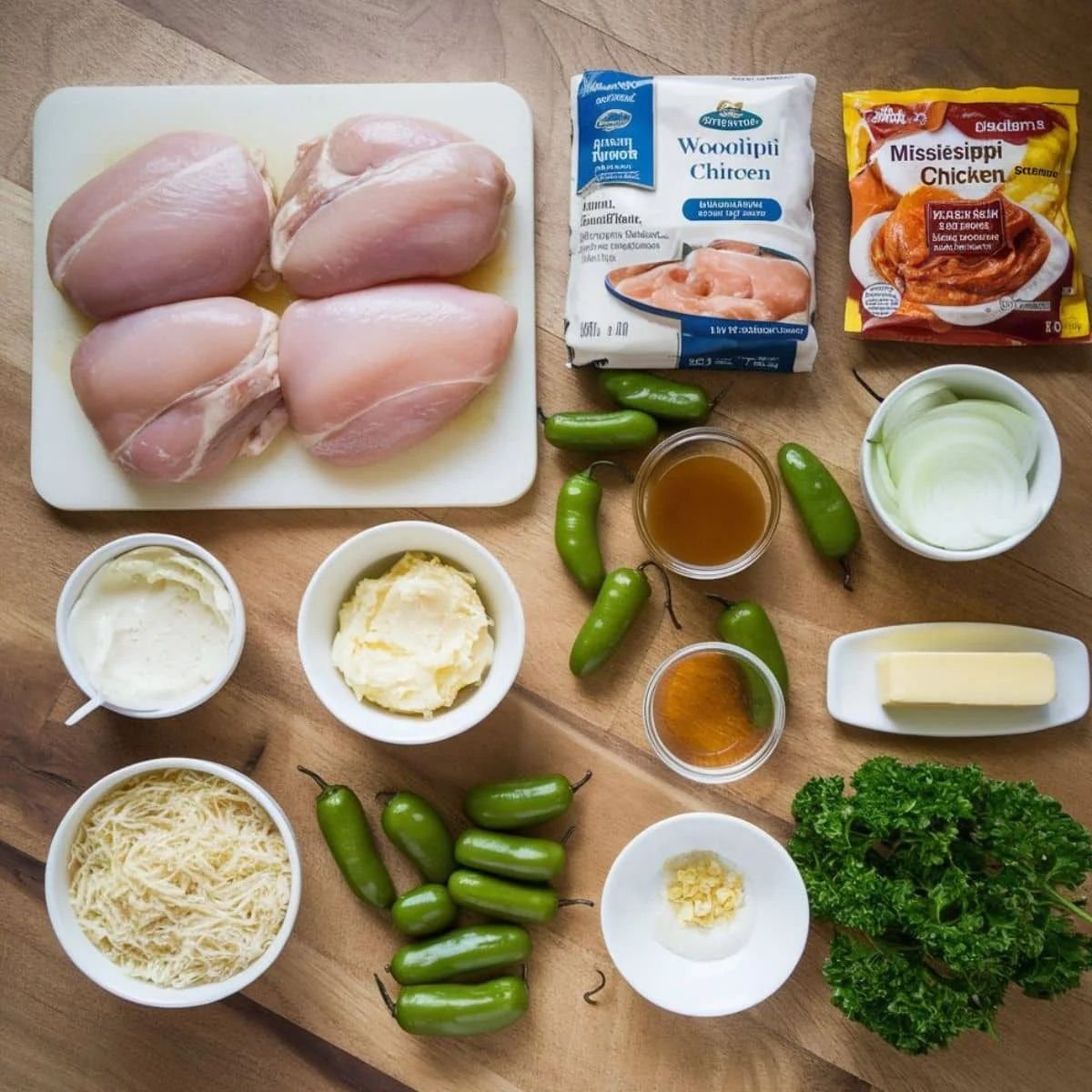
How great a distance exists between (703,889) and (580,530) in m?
0.60

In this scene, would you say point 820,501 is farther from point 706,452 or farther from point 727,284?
point 727,284

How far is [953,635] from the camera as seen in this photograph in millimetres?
1702

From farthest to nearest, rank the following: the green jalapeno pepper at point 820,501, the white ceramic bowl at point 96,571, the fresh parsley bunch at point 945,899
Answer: the green jalapeno pepper at point 820,501 → the white ceramic bowl at point 96,571 → the fresh parsley bunch at point 945,899

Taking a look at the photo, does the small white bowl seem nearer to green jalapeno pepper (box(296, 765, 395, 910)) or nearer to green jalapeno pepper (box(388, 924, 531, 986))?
green jalapeno pepper (box(296, 765, 395, 910))

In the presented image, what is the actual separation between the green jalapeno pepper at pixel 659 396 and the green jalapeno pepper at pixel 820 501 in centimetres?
16

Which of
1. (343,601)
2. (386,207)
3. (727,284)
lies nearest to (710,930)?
(343,601)

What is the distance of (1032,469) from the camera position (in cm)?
164

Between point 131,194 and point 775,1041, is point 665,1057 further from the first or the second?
point 131,194

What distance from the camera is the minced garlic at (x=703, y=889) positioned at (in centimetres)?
162

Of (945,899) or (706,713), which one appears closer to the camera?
(945,899)

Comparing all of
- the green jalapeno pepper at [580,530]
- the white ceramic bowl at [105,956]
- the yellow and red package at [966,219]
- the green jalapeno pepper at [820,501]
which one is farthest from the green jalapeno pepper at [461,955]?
the yellow and red package at [966,219]

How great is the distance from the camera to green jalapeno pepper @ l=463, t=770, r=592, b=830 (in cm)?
161

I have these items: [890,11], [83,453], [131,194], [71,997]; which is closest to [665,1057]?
[71,997]

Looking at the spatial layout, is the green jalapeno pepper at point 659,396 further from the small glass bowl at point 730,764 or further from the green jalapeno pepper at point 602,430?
the small glass bowl at point 730,764
